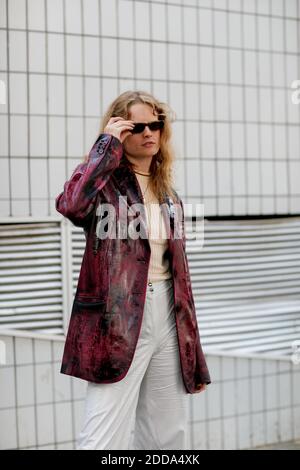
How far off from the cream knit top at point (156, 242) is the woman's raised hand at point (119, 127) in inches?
10.5

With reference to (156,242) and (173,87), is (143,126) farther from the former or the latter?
(173,87)

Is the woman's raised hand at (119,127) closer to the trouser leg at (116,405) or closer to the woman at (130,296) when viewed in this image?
the woman at (130,296)

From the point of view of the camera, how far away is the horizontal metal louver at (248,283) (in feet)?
12.6

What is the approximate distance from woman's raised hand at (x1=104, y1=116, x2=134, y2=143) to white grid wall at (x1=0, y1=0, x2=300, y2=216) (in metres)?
1.13

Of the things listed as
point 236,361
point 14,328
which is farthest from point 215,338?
point 14,328

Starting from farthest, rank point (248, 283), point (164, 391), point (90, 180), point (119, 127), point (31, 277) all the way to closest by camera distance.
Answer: point (248, 283) → point (31, 277) → point (164, 391) → point (119, 127) → point (90, 180)

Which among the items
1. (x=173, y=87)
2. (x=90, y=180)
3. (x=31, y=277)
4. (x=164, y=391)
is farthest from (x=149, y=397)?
(x=173, y=87)

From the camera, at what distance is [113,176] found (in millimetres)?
2430

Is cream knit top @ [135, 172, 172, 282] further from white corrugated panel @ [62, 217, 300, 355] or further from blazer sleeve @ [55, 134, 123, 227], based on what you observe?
white corrugated panel @ [62, 217, 300, 355]

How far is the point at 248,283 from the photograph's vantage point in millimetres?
3941

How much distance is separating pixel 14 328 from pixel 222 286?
135 cm

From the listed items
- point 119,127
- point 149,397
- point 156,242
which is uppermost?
point 119,127

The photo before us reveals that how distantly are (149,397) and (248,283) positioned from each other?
1.63 metres

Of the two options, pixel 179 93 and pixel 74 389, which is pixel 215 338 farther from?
pixel 179 93
